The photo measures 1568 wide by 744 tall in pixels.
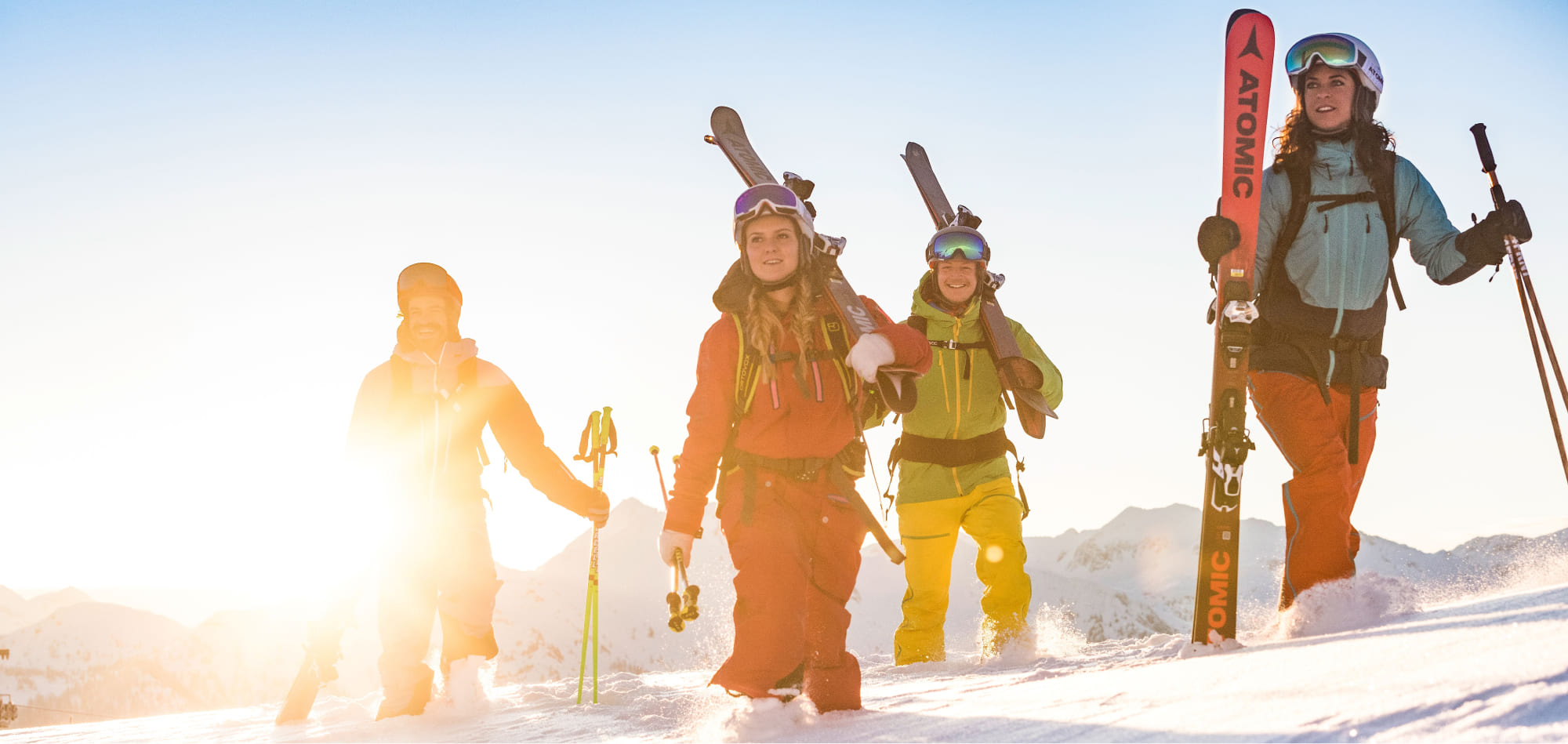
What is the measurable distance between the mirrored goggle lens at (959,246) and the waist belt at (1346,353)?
6.78 feet

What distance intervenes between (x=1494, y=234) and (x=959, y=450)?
114 inches

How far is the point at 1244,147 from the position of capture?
4773mm

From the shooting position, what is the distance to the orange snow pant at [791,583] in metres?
3.60

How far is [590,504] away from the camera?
5.45 metres

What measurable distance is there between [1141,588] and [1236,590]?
48455 millimetres

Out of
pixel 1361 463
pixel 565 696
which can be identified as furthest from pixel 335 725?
pixel 1361 463

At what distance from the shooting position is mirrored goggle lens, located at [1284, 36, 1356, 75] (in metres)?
4.75

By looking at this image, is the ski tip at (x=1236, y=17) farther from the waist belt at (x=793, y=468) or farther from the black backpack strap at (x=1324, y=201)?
the waist belt at (x=793, y=468)

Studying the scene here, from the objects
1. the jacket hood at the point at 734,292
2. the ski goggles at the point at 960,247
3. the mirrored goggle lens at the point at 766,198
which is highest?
the ski goggles at the point at 960,247

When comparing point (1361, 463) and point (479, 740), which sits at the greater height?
point (1361, 463)

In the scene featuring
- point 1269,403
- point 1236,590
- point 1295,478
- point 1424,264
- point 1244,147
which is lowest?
point 1236,590

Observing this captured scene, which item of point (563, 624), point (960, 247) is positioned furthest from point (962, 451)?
point (563, 624)

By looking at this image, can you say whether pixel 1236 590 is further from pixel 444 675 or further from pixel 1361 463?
pixel 444 675

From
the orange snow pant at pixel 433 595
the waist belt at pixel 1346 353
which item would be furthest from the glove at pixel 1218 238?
the orange snow pant at pixel 433 595
